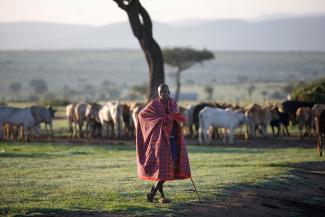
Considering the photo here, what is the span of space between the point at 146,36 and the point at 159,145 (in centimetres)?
2118

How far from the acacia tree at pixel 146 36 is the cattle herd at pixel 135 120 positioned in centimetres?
141

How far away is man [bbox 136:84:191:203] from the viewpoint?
14086 mm

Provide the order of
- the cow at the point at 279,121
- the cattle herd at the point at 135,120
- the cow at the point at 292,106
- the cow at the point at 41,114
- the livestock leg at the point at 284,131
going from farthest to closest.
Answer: the cow at the point at 292,106
the livestock leg at the point at 284,131
the cow at the point at 279,121
the cow at the point at 41,114
the cattle herd at the point at 135,120

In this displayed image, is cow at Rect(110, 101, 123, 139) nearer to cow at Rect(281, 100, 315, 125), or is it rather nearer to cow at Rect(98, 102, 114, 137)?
cow at Rect(98, 102, 114, 137)

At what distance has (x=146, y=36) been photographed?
3494 centimetres

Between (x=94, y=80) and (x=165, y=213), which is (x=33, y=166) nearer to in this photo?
(x=165, y=213)

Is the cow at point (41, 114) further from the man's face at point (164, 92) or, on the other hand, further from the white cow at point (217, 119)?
the man's face at point (164, 92)

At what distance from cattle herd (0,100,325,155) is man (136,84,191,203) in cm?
1727

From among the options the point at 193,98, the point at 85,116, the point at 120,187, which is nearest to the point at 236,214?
the point at 120,187

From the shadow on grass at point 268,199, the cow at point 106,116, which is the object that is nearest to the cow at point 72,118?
the cow at point 106,116

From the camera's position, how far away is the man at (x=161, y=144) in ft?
46.2

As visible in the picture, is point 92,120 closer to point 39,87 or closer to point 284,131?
point 284,131

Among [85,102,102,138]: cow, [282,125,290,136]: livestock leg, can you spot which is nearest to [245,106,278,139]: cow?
[282,125,290,136]: livestock leg

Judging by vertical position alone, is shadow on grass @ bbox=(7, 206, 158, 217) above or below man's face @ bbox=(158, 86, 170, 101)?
below
